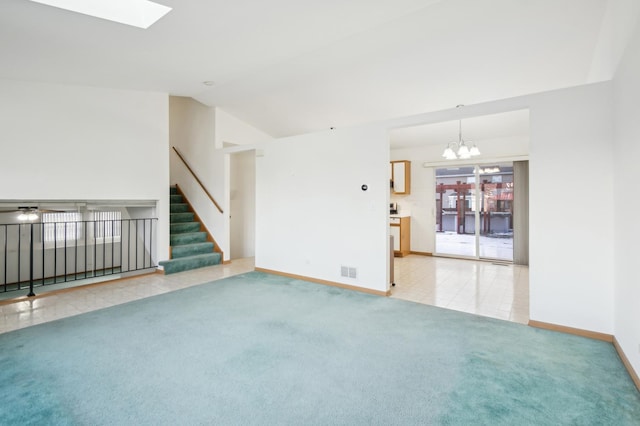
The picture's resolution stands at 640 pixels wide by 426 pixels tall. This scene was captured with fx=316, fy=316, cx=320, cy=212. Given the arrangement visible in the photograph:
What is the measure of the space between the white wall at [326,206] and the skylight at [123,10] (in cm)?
264

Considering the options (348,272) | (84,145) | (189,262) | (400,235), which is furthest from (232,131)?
(400,235)

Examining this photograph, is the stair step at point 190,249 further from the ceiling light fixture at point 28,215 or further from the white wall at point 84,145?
the ceiling light fixture at point 28,215

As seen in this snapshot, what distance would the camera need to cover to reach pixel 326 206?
5070 millimetres

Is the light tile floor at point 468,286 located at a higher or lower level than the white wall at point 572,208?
lower

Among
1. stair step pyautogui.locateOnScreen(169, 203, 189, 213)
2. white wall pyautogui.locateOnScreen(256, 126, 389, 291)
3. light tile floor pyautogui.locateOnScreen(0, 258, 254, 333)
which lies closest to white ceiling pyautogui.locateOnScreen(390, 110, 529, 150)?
white wall pyautogui.locateOnScreen(256, 126, 389, 291)

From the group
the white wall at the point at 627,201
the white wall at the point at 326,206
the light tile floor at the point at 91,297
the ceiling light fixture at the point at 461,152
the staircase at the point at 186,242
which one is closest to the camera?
the white wall at the point at 627,201

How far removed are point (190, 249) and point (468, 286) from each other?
17.3 ft

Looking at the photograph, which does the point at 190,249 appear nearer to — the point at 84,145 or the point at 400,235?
the point at 84,145

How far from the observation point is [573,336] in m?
3.11

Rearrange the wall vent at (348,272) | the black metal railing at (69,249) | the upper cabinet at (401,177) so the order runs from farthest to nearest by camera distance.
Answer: the upper cabinet at (401,177)
the black metal railing at (69,249)
the wall vent at (348,272)

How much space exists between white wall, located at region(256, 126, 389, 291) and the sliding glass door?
379 centimetres

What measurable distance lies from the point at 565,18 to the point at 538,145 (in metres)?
1.32

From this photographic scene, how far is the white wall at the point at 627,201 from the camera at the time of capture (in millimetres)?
2301

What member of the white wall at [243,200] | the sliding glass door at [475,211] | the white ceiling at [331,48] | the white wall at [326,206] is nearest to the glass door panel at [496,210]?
the sliding glass door at [475,211]
